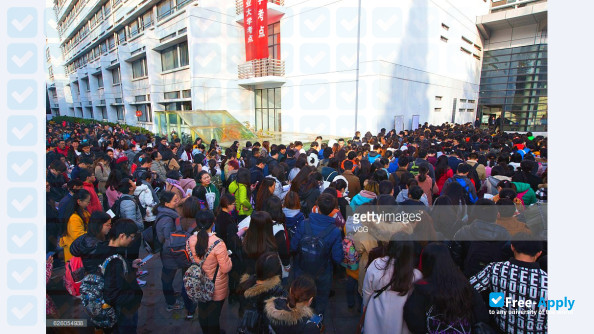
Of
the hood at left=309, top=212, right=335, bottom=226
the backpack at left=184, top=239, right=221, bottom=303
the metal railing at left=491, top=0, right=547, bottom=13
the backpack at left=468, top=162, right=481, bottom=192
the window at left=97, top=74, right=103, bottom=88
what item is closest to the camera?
the backpack at left=184, top=239, right=221, bottom=303

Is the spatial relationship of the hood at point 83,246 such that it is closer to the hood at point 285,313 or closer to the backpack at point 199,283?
the backpack at point 199,283

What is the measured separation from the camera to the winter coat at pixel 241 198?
14.5ft

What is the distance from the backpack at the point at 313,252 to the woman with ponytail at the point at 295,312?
945 mm

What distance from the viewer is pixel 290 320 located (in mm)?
1909

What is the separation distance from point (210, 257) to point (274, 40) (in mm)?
16869

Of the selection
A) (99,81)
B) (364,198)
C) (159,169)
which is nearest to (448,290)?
(364,198)

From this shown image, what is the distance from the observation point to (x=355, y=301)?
377cm

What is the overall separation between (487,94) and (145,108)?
30871 millimetres

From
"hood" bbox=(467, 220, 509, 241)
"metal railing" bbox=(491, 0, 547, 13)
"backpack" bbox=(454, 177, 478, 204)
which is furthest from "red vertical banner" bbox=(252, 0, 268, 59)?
"metal railing" bbox=(491, 0, 547, 13)

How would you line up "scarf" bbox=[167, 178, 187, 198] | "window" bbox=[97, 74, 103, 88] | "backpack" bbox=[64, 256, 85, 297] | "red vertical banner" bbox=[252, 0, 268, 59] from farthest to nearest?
1. "window" bbox=[97, 74, 103, 88]
2. "red vertical banner" bbox=[252, 0, 268, 59]
3. "scarf" bbox=[167, 178, 187, 198]
4. "backpack" bbox=[64, 256, 85, 297]

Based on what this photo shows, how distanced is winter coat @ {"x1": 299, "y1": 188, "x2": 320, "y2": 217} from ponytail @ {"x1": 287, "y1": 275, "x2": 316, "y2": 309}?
6.70ft

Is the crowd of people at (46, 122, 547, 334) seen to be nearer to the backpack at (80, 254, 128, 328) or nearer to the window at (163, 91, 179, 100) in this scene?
the backpack at (80, 254, 128, 328)

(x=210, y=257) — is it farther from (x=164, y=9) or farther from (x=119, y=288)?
(x=164, y=9)

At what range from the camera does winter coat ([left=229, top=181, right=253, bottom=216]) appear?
Result: 173 inches
